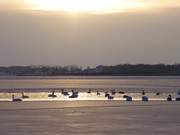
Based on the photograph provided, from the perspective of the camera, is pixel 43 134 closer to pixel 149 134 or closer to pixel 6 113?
pixel 149 134

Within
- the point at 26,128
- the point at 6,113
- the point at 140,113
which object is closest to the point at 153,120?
the point at 140,113

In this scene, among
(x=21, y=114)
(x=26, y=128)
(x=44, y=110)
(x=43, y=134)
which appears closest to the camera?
(x=43, y=134)

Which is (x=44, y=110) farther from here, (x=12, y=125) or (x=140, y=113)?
(x=12, y=125)

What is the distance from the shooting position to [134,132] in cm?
2462

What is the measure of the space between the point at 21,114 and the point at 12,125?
19.2ft

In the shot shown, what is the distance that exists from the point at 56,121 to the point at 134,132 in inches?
213

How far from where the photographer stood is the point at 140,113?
3384 cm

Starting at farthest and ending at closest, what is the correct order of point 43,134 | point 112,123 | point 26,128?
point 112,123, point 26,128, point 43,134

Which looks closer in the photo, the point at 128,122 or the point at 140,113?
the point at 128,122

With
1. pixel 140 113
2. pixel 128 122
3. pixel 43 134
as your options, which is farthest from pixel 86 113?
pixel 43 134

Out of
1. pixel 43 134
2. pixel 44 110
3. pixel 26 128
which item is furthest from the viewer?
pixel 44 110

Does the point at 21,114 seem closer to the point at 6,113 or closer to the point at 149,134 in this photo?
the point at 6,113

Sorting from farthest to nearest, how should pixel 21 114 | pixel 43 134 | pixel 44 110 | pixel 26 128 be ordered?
pixel 44 110, pixel 21 114, pixel 26 128, pixel 43 134

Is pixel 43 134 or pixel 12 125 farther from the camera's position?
pixel 12 125
